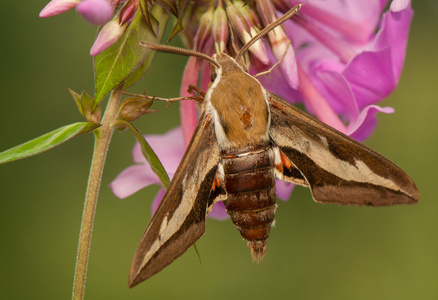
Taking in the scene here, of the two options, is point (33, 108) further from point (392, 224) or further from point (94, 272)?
point (392, 224)

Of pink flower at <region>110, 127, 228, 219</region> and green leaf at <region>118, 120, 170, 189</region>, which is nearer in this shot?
green leaf at <region>118, 120, 170, 189</region>

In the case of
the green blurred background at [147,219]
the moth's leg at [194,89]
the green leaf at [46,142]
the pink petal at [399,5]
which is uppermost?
the green leaf at [46,142]

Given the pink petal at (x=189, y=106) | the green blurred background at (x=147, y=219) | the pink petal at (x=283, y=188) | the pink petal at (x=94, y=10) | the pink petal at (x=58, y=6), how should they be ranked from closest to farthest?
the pink petal at (x=94, y=10) → the pink petal at (x=58, y=6) → the pink petal at (x=189, y=106) → the pink petal at (x=283, y=188) → the green blurred background at (x=147, y=219)

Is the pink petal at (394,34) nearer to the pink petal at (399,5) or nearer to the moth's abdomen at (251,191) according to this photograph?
the pink petal at (399,5)

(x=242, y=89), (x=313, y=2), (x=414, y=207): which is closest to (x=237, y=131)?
(x=242, y=89)

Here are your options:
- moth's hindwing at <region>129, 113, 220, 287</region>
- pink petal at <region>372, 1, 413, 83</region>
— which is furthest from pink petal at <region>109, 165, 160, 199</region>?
pink petal at <region>372, 1, 413, 83</region>

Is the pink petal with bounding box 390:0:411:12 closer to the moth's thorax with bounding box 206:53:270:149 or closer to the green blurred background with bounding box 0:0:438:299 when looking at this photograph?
the moth's thorax with bounding box 206:53:270:149

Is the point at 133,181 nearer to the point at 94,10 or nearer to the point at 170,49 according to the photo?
the point at 170,49

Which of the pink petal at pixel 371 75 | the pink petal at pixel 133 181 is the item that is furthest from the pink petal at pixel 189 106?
the pink petal at pixel 371 75

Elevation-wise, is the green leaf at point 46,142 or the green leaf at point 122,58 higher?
the green leaf at point 122,58
